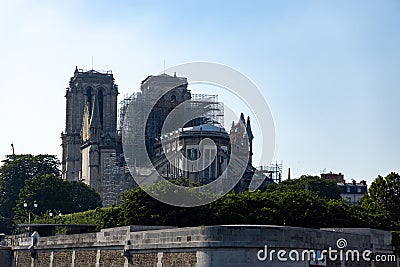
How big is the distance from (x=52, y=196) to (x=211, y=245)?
278ft

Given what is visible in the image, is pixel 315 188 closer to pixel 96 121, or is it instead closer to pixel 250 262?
pixel 96 121

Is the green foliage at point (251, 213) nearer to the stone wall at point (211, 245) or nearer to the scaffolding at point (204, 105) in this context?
the stone wall at point (211, 245)

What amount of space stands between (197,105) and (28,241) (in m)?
78.5

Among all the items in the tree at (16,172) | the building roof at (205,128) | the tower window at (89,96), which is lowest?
the tree at (16,172)

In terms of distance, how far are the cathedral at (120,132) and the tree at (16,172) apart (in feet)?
23.0

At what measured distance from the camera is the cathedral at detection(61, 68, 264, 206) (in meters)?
124

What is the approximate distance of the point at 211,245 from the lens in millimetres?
34125

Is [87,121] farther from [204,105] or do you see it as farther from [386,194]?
[386,194]

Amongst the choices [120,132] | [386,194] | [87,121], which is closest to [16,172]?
[120,132]

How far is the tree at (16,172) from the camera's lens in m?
131

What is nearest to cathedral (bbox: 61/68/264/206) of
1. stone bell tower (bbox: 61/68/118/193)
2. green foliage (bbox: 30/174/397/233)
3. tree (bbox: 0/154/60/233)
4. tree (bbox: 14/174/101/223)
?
stone bell tower (bbox: 61/68/118/193)

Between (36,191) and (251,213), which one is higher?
(36,191)

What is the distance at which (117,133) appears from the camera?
146m

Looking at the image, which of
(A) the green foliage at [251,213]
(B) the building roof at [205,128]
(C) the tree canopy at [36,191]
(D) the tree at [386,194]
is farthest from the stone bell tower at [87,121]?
(A) the green foliage at [251,213]
